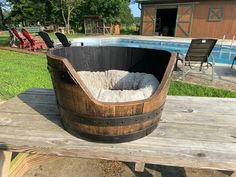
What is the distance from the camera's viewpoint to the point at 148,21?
1648cm

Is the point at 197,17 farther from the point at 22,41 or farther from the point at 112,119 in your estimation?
the point at 112,119

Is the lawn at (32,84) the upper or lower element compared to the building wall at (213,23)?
lower

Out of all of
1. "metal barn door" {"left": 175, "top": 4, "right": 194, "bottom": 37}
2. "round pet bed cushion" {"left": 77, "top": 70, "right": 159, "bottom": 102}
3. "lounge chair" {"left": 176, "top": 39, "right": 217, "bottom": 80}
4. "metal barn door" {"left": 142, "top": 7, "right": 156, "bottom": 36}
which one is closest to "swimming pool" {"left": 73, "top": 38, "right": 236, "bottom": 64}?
"metal barn door" {"left": 175, "top": 4, "right": 194, "bottom": 37}

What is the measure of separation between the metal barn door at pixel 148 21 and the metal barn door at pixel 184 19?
1930 mm

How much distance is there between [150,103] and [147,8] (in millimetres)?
16633

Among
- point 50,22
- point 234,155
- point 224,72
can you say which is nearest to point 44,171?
point 234,155

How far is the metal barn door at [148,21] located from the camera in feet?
53.3

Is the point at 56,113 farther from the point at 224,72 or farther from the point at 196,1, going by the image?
the point at 196,1

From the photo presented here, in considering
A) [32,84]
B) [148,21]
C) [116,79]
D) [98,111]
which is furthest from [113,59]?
[148,21]

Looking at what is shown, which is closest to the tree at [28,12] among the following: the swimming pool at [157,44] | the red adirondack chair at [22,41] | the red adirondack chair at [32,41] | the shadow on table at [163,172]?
the swimming pool at [157,44]

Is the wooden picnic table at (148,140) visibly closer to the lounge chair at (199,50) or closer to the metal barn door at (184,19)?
the lounge chair at (199,50)

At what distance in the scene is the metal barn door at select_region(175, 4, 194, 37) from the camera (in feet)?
48.7

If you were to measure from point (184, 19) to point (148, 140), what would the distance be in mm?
15602

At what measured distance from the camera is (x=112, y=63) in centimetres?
193
